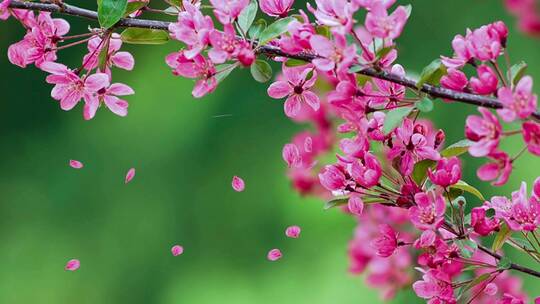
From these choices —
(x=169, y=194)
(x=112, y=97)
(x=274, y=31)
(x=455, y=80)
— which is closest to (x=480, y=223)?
(x=455, y=80)

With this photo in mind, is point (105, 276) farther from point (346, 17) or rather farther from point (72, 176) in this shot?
point (346, 17)

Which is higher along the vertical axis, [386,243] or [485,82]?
[485,82]

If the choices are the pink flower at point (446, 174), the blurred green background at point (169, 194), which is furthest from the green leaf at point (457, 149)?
the blurred green background at point (169, 194)

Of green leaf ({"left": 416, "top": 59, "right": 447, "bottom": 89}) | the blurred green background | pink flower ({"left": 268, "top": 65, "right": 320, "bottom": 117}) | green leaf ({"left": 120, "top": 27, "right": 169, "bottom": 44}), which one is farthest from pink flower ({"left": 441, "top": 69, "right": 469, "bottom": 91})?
the blurred green background

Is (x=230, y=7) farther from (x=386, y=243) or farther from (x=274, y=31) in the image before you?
(x=386, y=243)

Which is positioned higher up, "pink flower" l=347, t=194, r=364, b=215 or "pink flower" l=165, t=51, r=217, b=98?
"pink flower" l=165, t=51, r=217, b=98

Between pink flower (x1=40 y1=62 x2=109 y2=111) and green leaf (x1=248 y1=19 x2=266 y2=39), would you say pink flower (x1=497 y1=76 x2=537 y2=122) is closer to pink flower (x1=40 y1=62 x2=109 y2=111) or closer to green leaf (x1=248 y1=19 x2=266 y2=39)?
green leaf (x1=248 y1=19 x2=266 y2=39)
